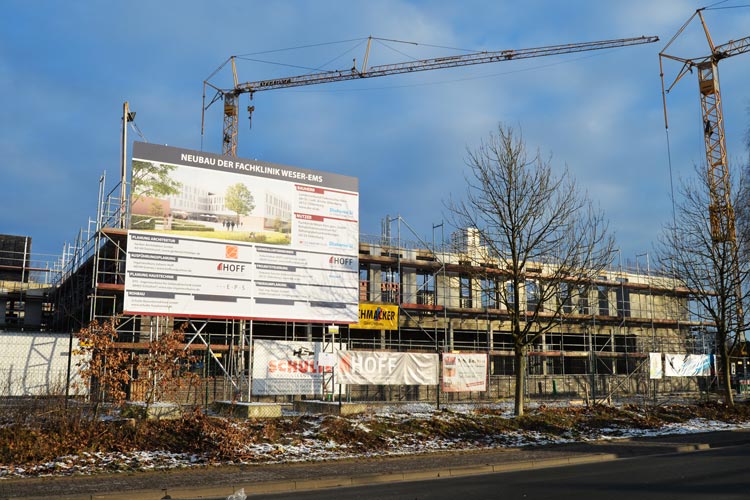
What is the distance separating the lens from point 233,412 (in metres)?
17.9

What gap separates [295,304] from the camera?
25.1 m

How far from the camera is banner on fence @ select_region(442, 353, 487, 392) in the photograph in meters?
24.3

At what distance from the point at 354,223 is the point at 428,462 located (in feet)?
46.5

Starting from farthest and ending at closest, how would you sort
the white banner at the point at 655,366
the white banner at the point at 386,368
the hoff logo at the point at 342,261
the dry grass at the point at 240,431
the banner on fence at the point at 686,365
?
the banner on fence at the point at 686,365, the white banner at the point at 655,366, the hoff logo at the point at 342,261, the white banner at the point at 386,368, the dry grass at the point at 240,431

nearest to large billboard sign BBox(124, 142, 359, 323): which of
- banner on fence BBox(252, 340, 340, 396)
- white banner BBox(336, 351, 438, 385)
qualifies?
banner on fence BBox(252, 340, 340, 396)

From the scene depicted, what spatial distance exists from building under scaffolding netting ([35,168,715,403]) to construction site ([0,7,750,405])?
14 centimetres

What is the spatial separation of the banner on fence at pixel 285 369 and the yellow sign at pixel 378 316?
10.9 m

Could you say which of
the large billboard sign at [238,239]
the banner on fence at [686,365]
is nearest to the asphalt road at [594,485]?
the large billboard sign at [238,239]

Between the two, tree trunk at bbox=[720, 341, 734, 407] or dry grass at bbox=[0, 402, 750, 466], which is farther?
tree trunk at bbox=[720, 341, 734, 407]

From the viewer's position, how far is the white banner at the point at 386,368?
74.4 ft

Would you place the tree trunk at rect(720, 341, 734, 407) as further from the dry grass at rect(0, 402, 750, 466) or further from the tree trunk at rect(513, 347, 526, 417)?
the tree trunk at rect(513, 347, 526, 417)

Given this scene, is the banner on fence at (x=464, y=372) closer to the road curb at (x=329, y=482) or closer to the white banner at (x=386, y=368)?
the white banner at (x=386, y=368)

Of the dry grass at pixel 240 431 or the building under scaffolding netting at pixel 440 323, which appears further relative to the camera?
the building under scaffolding netting at pixel 440 323

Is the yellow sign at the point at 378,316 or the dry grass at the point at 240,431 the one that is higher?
the yellow sign at the point at 378,316
